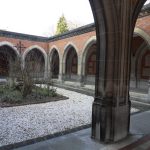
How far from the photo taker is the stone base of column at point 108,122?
4348mm

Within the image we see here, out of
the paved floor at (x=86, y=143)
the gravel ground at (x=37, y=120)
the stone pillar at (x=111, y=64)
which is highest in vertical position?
the stone pillar at (x=111, y=64)

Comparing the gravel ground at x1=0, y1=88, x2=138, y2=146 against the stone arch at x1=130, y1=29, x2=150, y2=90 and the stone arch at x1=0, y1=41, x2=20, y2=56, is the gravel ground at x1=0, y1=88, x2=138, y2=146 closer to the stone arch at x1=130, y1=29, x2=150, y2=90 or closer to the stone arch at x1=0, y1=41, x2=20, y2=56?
the stone arch at x1=130, y1=29, x2=150, y2=90

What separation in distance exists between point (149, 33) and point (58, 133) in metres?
8.57

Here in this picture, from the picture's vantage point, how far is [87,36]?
53.8 ft

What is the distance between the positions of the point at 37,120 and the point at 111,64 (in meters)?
3.12

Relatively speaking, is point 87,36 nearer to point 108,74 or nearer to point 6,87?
point 6,87

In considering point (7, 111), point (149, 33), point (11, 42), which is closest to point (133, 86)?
point (149, 33)

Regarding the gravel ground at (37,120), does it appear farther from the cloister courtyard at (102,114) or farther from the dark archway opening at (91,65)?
the dark archway opening at (91,65)

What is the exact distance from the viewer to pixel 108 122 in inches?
171

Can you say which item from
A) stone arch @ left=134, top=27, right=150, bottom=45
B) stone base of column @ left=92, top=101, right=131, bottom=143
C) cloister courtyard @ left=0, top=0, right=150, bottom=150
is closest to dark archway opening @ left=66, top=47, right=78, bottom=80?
stone arch @ left=134, top=27, right=150, bottom=45

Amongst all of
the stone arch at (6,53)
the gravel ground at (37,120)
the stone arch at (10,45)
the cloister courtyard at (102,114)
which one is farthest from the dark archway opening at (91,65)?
the cloister courtyard at (102,114)

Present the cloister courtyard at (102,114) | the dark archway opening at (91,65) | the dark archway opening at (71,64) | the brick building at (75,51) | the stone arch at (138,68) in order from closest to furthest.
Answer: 1. the cloister courtyard at (102,114)
2. the brick building at (75,51)
3. the stone arch at (138,68)
4. the dark archway opening at (91,65)
5. the dark archway opening at (71,64)

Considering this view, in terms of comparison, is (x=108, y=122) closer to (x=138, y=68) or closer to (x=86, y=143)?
(x=86, y=143)

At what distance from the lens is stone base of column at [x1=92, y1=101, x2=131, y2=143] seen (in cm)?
435
